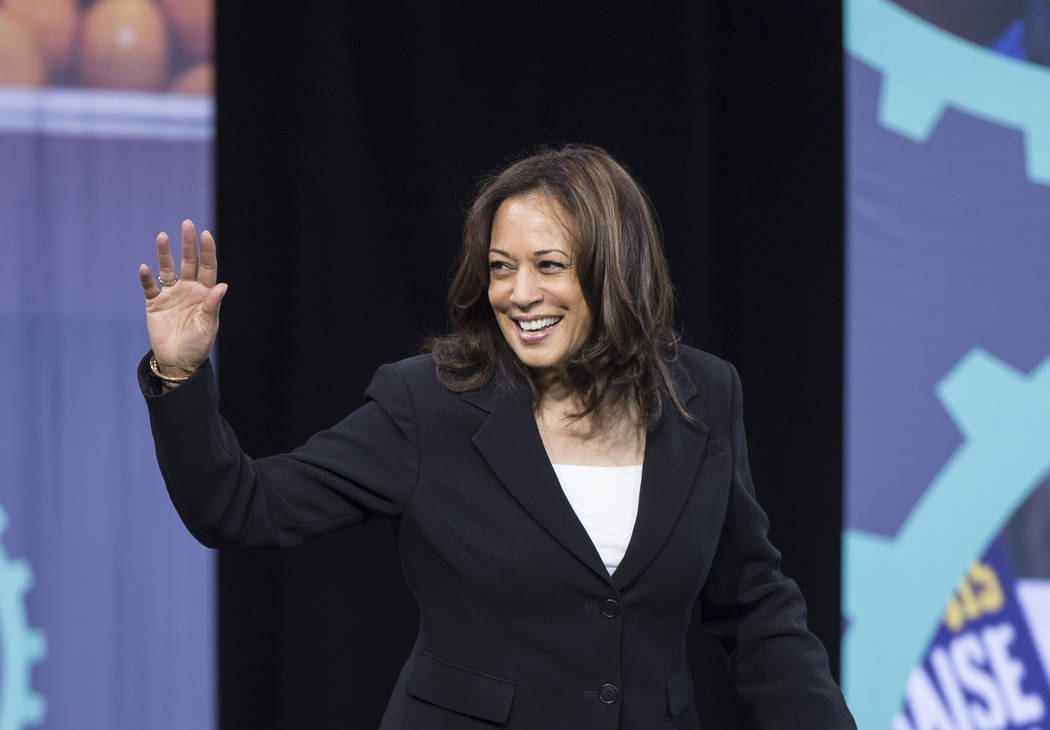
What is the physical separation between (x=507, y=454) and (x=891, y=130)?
1875mm

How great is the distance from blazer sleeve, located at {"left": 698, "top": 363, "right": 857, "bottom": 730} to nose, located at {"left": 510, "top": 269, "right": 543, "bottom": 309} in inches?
13.8

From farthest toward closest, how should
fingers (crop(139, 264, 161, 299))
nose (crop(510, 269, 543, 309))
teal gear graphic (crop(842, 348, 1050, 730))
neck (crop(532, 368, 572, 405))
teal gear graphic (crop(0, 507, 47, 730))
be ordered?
teal gear graphic (crop(842, 348, 1050, 730)) < teal gear graphic (crop(0, 507, 47, 730)) < neck (crop(532, 368, 572, 405)) < nose (crop(510, 269, 543, 309)) < fingers (crop(139, 264, 161, 299))

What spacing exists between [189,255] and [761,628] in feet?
2.92

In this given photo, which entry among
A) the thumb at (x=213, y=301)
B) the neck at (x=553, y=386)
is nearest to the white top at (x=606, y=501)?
the neck at (x=553, y=386)

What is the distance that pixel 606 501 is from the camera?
1564 millimetres

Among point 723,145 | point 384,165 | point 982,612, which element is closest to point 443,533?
point 384,165

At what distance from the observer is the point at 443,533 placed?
1517 millimetres

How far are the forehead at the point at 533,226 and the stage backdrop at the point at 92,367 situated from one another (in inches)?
48.8

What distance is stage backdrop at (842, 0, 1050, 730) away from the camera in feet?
9.65

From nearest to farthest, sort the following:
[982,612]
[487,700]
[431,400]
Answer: [487,700] < [431,400] < [982,612]

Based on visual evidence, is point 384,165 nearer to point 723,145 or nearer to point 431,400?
point 723,145

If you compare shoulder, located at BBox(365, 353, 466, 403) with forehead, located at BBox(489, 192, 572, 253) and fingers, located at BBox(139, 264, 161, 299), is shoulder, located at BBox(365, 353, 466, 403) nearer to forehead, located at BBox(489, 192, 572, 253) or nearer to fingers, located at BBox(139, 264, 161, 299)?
forehead, located at BBox(489, 192, 572, 253)

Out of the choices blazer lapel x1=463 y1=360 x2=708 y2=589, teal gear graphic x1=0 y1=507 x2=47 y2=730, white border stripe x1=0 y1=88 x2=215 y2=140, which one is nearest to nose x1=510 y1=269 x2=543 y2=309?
blazer lapel x1=463 y1=360 x2=708 y2=589

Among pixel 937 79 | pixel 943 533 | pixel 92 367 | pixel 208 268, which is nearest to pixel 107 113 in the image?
pixel 92 367
